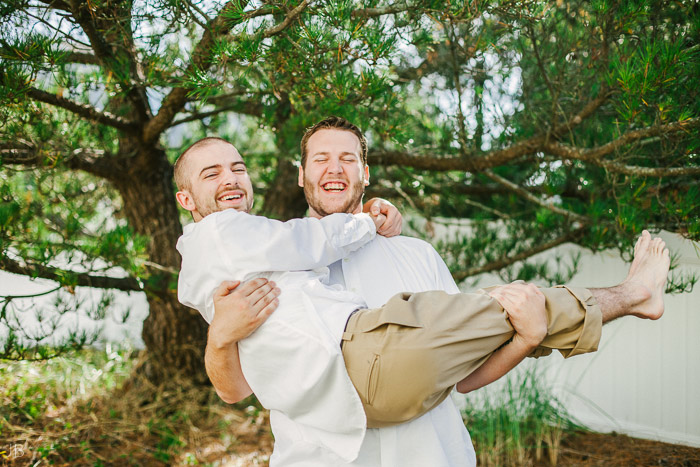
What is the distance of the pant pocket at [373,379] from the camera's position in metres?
1.43

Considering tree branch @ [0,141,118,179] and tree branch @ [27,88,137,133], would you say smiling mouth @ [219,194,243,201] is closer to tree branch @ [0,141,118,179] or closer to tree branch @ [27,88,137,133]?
tree branch @ [0,141,118,179]

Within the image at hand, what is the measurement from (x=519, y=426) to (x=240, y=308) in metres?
2.29

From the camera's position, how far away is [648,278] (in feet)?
5.86

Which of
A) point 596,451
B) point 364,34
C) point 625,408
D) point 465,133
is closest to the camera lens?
point 364,34

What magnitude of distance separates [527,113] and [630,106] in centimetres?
107

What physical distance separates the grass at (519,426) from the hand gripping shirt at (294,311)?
1.71 m

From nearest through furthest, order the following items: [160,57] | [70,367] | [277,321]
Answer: [277,321], [160,57], [70,367]

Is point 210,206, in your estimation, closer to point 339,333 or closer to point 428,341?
point 339,333

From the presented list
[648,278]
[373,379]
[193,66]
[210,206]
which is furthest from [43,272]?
[648,278]

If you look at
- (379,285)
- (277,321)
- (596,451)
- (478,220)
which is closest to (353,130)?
(379,285)

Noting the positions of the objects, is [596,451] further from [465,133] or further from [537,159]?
[465,133]

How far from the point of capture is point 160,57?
6.85 feet

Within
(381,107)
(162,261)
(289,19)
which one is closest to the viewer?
(289,19)

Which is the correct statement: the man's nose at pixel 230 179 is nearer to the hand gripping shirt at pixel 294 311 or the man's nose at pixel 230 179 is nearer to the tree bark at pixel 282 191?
the hand gripping shirt at pixel 294 311
